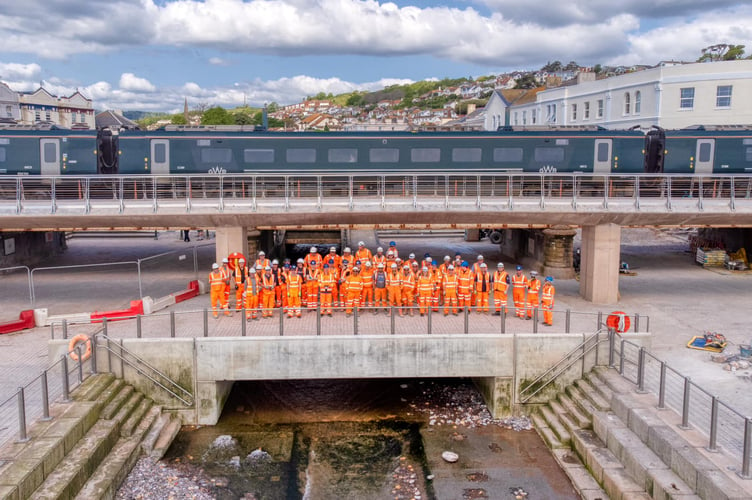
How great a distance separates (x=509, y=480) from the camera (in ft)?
41.7

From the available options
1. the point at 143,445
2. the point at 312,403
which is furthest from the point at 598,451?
the point at 143,445

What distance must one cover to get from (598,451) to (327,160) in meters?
15.8

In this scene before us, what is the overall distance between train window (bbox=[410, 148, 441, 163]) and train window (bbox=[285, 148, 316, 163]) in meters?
3.99

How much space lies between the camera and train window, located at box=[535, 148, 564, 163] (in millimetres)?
25100

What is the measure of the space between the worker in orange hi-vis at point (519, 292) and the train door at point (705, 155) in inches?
523

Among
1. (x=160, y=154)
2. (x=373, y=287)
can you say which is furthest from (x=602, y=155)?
(x=160, y=154)

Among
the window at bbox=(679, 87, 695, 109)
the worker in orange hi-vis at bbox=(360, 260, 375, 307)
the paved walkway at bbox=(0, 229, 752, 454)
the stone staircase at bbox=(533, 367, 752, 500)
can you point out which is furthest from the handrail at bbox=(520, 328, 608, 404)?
the window at bbox=(679, 87, 695, 109)

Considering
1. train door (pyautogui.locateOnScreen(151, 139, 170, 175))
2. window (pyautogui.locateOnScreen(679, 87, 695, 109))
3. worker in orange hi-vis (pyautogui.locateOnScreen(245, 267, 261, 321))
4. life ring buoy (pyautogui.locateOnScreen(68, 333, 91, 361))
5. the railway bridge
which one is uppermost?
window (pyautogui.locateOnScreen(679, 87, 695, 109))

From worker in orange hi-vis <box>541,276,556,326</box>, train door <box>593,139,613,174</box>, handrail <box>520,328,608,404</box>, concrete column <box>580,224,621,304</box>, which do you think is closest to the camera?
handrail <box>520,328,608,404</box>

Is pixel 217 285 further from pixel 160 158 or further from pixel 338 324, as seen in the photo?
pixel 160 158

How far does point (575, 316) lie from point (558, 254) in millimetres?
7215

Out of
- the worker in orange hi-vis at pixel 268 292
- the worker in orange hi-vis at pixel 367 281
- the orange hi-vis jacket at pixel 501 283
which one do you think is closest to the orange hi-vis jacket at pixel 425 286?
the worker in orange hi-vis at pixel 367 281

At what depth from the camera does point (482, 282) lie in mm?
17188

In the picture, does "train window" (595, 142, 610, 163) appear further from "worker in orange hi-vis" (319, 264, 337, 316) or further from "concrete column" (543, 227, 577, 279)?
"worker in orange hi-vis" (319, 264, 337, 316)
